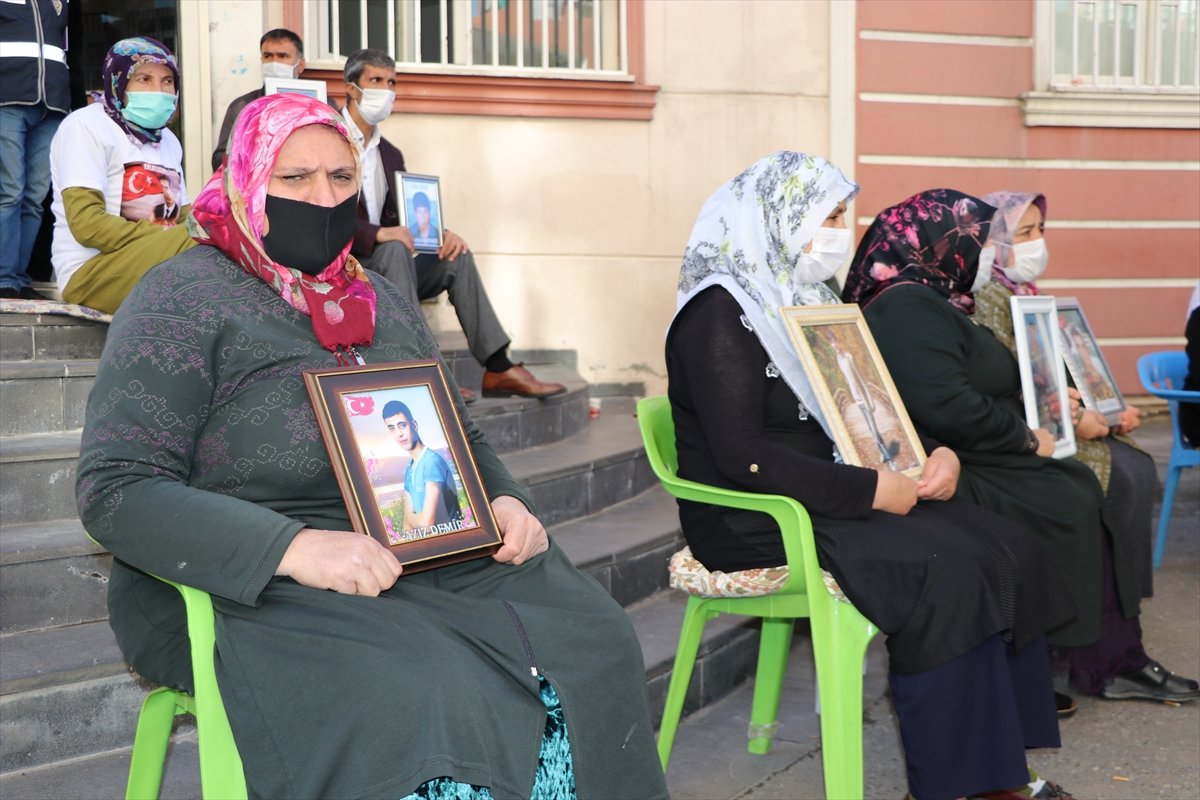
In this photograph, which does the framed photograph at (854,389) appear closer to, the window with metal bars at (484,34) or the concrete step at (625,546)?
the concrete step at (625,546)

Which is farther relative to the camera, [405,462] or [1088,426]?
[1088,426]

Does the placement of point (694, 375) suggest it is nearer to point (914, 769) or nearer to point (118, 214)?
point (914, 769)

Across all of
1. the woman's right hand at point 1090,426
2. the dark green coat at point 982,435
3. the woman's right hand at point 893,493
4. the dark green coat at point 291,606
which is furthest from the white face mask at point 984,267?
the dark green coat at point 291,606

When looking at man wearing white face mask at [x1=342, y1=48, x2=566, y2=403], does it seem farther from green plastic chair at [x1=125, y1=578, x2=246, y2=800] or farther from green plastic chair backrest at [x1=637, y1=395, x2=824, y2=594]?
green plastic chair at [x1=125, y1=578, x2=246, y2=800]

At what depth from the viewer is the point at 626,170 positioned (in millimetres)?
7379

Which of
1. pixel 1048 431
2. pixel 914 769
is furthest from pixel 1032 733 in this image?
pixel 1048 431

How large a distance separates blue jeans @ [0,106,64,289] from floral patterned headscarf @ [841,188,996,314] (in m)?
3.37

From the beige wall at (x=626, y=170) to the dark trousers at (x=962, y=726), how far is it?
4613 mm

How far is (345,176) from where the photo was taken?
99.0 inches

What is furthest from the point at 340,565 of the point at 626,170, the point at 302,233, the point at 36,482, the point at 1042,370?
the point at 626,170

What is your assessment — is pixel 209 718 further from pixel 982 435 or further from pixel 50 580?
pixel 982 435

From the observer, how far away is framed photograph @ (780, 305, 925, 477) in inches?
123

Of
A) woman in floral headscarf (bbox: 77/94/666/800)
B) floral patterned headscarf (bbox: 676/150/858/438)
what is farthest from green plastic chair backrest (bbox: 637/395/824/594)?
woman in floral headscarf (bbox: 77/94/666/800)

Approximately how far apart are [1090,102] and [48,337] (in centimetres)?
646
